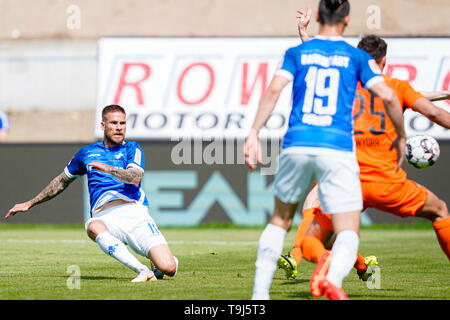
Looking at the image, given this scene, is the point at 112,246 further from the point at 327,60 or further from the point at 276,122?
the point at 276,122

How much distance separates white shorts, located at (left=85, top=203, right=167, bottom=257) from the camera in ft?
25.8

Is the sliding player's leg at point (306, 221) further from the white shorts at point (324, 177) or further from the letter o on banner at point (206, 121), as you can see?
the letter o on banner at point (206, 121)

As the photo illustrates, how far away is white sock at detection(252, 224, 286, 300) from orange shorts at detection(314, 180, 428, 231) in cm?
135

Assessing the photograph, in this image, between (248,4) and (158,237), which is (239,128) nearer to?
(248,4)

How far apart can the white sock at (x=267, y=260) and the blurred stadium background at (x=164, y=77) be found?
43.4ft

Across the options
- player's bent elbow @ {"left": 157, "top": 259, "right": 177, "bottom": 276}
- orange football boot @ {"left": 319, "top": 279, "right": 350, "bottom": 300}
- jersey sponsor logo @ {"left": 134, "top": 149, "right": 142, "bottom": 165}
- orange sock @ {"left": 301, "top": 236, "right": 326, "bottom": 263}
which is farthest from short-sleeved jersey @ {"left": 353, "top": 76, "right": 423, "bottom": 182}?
jersey sponsor logo @ {"left": 134, "top": 149, "right": 142, "bottom": 165}

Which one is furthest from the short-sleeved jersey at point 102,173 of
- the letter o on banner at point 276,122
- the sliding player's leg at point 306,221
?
the letter o on banner at point 276,122

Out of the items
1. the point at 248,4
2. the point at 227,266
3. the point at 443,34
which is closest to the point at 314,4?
the point at 248,4

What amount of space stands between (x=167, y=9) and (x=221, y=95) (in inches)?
137

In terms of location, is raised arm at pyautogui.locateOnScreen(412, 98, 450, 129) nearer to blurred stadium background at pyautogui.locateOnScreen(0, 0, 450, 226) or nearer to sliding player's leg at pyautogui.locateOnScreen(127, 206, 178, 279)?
sliding player's leg at pyautogui.locateOnScreen(127, 206, 178, 279)

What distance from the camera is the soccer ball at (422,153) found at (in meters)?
7.51

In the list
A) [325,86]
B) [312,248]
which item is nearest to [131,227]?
[312,248]

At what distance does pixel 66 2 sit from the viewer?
22375mm

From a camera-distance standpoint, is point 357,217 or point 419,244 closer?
point 357,217
